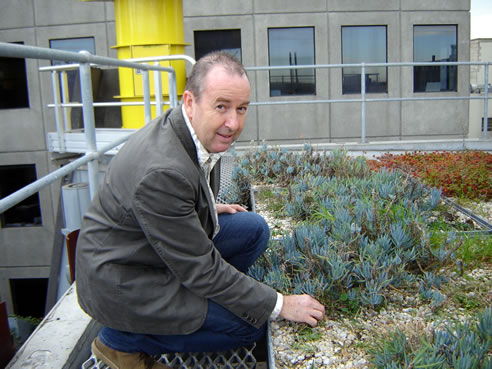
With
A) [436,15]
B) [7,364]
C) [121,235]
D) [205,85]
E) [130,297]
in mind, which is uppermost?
[436,15]

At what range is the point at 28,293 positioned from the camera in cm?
1266

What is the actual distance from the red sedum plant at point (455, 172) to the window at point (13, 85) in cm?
998

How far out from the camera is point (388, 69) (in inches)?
444

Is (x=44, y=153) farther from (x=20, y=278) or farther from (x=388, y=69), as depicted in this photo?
(x=388, y=69)

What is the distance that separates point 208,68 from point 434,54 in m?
11.2

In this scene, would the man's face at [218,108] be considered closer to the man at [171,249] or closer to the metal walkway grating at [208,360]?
the man at [171,249]

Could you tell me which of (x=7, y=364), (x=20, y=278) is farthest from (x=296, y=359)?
(x=20, y=278)

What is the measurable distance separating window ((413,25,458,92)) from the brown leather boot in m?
11.0

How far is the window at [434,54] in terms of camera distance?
11.4 m

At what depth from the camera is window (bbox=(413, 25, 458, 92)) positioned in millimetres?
11406

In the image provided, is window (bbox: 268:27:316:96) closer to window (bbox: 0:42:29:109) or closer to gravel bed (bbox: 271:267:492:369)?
window (bbox: 0:42:29:109)

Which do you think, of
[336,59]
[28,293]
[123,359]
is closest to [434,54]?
[336,59]

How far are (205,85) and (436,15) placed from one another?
35.9 feet

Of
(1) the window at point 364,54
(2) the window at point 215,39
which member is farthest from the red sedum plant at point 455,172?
(2) the window at point 215,39
